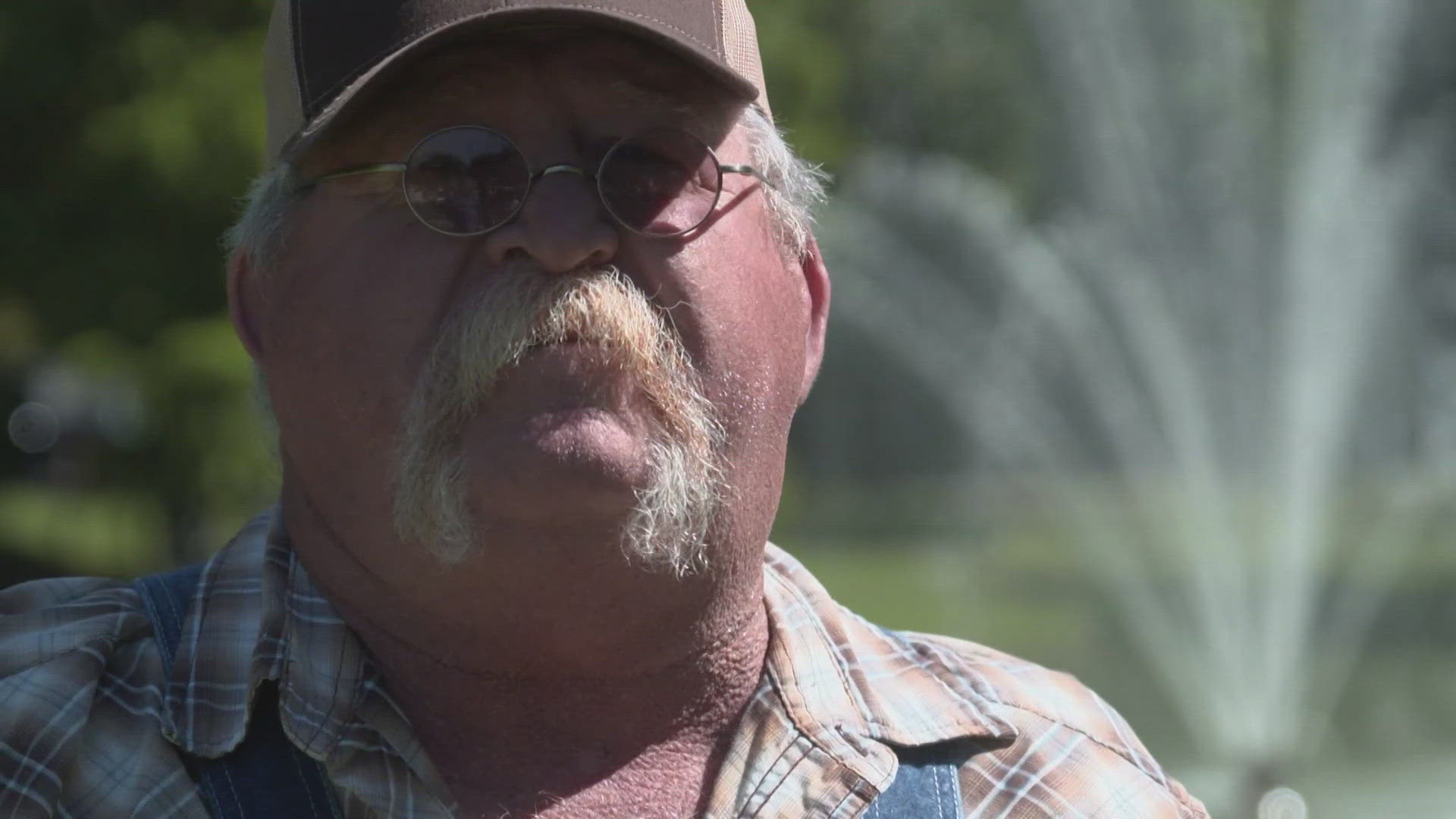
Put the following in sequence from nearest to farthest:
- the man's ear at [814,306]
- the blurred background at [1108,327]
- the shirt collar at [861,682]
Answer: the shirt collar at [861,682], the man's ear at [814,306], the blurred background at [1108,327]

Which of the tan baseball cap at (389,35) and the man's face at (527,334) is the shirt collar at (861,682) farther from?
the tan baseball cap at (389,35)

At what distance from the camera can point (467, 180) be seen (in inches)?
67.2

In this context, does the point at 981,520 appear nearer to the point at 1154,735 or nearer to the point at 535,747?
the point at 1154,735

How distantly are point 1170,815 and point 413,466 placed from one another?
3.15 feet

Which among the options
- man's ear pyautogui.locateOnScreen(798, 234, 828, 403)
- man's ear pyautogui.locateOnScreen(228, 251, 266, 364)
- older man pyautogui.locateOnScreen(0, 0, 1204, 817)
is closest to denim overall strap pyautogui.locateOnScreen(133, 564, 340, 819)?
older man pyautogui.locateOnScreen(0, 0, 1204, 817)

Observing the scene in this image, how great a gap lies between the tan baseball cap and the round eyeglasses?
0.08 meters

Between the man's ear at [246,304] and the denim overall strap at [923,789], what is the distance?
843mm

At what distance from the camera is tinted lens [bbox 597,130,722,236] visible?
173cm

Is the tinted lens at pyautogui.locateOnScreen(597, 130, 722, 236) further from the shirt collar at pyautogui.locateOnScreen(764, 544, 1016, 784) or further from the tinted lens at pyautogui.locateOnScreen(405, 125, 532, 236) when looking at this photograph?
the shirt collar at pyautogui.locateOnScreen(764, 544, 1016, 784)

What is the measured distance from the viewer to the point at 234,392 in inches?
314

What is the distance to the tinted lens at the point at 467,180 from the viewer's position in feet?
5.59

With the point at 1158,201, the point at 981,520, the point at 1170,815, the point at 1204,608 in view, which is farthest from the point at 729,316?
the point at 981,520

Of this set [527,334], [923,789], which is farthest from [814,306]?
[923,789]

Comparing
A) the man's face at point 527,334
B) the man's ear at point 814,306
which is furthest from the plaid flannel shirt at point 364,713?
the man's ear at point 814,306
